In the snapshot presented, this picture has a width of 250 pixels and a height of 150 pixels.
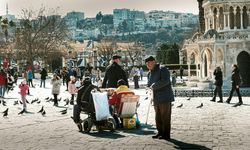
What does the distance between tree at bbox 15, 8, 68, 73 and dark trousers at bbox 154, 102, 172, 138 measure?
45370 mm

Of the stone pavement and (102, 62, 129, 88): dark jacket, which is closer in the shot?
the stone pavement

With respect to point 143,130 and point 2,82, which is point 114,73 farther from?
point 2,82

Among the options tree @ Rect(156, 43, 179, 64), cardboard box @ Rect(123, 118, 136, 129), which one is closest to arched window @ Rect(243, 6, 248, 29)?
cardboard box @ Rect(123, 118, 136, 129)

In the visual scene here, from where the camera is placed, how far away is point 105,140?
37.4 feet

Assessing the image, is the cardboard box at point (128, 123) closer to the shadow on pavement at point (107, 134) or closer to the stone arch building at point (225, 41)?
the shadow on pavement at point (107, 134)

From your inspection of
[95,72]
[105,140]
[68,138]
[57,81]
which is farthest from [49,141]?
[95,72]

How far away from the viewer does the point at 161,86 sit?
11398mm

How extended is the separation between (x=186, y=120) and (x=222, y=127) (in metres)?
1.90

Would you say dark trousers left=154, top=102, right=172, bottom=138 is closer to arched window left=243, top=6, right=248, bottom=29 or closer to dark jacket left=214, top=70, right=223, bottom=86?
dark jacket left=214, top=70, right=223, bottom=86

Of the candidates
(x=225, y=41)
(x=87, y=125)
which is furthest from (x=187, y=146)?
(x=225, y=41)

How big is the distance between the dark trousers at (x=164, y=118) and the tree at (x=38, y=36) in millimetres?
45370

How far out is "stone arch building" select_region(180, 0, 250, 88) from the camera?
3788 cm

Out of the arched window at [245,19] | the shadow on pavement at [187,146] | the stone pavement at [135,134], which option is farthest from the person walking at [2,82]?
the arched window at [245,19]

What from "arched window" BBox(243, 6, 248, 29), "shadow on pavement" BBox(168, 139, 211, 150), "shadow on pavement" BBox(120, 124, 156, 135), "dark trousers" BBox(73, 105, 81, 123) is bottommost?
"shadow on pavement" BBox(120, 124, 156, 135)
